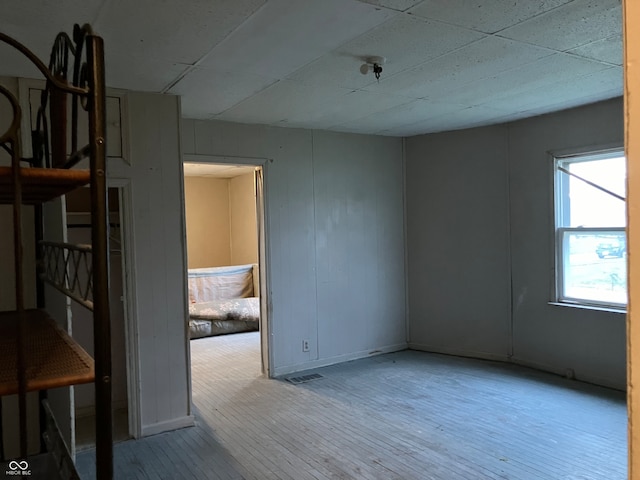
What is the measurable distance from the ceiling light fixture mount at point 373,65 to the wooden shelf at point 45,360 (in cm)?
217

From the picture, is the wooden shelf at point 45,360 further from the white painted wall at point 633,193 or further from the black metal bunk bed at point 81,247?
the white painted wall at point 633,193

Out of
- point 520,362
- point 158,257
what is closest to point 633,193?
point 158,257

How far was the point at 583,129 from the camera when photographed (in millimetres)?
4199

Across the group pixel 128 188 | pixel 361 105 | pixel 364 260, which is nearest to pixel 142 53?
pixel 128 188

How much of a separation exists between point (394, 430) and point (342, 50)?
2.53 metres

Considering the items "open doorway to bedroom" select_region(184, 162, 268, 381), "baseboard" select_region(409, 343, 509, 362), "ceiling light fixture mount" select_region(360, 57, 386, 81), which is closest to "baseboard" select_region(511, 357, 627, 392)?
"baseboard" select_region(409, 343, 509, 362)

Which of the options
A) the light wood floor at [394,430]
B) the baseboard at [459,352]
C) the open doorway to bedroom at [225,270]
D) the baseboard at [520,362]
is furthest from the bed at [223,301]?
the baseboard at [520,362]

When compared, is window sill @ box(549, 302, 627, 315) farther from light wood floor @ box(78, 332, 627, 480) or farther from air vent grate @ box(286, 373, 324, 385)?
air vent grate @ box(286, 373, 324, 385)

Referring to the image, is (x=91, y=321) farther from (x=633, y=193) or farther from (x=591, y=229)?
(x=591, y=229)

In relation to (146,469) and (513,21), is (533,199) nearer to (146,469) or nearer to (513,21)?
(513,21)

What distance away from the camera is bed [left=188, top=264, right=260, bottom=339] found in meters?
6.65

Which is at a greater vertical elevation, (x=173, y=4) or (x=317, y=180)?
(x=173, y=4)

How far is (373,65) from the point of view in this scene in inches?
114

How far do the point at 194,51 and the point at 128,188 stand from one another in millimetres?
1202
